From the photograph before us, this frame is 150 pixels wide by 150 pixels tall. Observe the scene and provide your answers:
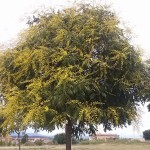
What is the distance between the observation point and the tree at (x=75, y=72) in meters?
10.9

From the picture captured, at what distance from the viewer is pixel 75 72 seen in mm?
11016

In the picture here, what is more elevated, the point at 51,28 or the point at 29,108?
the point at 51,28

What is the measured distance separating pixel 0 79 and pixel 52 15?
293 centimetres

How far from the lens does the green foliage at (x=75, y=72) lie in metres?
10.9

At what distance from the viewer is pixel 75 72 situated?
36.1 ft

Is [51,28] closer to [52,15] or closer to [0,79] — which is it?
[52,15]

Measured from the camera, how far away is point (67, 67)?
1096 cm

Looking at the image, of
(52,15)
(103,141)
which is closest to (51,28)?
(52,15)

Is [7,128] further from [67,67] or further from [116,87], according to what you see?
[116,87]

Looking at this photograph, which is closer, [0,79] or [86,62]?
[86,62]

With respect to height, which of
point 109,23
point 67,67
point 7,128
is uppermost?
point 109,23

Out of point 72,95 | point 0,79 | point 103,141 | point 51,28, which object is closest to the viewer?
point 72,95

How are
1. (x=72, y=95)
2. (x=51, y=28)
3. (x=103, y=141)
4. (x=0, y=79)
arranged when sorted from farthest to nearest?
(x=103, y=141)
(x=0, y=79)
(x=51, y=28)
(x=72, y=95)

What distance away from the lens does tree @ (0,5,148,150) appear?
10875mm
